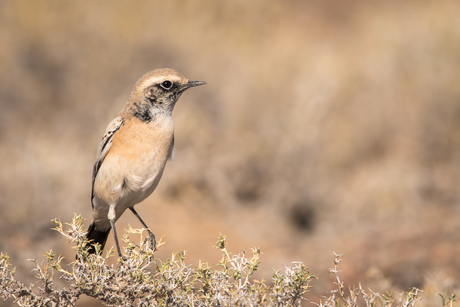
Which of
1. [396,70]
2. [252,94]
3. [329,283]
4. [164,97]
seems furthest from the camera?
[396,70]

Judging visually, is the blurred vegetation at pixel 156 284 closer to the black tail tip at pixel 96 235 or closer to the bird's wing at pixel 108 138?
the bird's wing at pixel 108 138

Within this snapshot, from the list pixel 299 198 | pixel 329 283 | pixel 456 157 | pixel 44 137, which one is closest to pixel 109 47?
pixel 44 137

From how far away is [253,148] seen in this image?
30.7 feet

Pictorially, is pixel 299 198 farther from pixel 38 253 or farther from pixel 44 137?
pixel 44 137

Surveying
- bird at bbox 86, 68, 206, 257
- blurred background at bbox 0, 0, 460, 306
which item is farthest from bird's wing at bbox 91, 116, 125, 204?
blurred background at bbox 0, 0, 460, 306

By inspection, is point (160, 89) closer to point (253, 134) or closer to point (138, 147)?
point (138, 147)

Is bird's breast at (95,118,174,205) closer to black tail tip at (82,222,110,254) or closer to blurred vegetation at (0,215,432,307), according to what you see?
black tail tip at (82,222,110,254)

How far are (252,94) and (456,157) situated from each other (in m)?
5.04

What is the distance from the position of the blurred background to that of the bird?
233cm

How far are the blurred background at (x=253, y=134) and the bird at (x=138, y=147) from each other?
2326 mm

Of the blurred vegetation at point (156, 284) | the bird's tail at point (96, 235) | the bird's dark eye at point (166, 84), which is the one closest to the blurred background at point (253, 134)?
the bird's tail at point (96, 235)

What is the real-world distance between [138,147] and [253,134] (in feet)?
19.3

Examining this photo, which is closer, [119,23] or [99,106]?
[99,106]

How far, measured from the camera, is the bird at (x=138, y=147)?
413 cm
